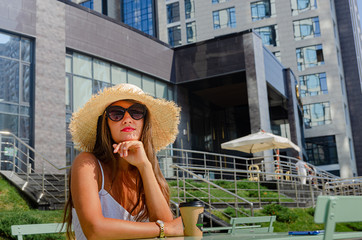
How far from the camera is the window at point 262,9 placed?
3906 centimetres

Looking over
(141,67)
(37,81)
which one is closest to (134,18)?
(141,67)

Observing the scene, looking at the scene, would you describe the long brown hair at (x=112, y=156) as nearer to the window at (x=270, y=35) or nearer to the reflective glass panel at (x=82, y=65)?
the reflective glass panel at (x=82, y=65)

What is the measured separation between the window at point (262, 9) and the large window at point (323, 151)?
11975 mm

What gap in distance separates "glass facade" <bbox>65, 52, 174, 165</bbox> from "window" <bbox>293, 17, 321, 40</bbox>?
22.3m

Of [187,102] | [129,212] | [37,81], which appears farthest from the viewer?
[187,102]

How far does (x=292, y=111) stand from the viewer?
27.8 m

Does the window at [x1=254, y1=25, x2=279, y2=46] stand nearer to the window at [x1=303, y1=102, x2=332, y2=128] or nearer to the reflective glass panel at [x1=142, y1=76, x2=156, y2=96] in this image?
the window at [x1=303, y1=102, x2=332, y2=128]

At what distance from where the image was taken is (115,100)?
274 cm

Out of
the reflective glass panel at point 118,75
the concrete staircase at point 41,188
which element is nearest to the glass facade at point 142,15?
the reflective glass panel at point 118,75

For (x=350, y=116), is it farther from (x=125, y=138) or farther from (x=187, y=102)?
(x=125, y=138)

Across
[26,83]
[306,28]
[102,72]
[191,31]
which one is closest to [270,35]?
[306,28]

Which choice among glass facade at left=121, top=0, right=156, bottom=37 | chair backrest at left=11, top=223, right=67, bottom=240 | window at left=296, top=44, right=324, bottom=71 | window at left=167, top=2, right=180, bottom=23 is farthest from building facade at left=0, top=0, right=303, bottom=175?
glass facade at left=121, top=0, right=156, bottom=37

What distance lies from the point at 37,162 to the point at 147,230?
1319cm

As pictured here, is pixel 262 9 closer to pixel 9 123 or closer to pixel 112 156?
pixel 9 123
